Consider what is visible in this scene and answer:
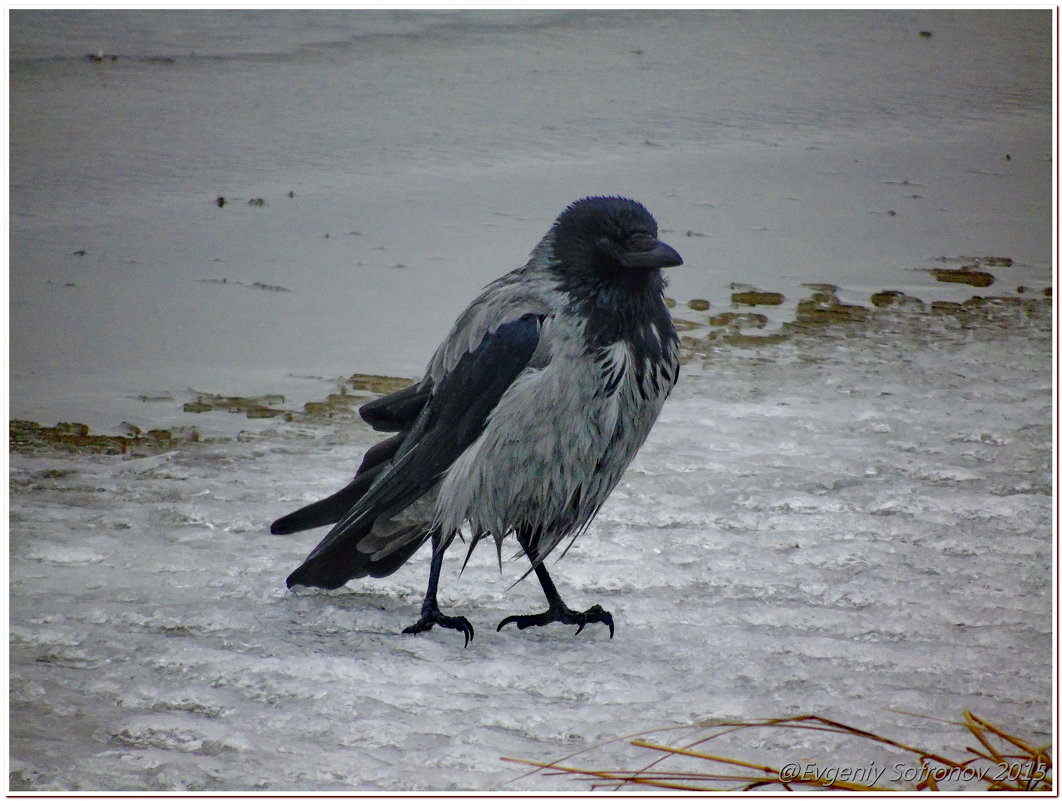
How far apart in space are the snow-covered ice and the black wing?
0.73 ft

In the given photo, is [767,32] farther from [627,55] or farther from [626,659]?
[626,659]

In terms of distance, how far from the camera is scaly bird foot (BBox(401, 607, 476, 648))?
2.19 meters

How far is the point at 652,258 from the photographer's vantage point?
197 cm

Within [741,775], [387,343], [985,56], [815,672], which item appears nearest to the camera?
[741,775]

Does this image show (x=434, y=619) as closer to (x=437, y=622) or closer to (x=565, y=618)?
(x=437, y=622)

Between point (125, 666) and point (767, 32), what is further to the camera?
point (767, 32)

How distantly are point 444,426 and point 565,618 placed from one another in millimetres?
465

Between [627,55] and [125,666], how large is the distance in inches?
74.6

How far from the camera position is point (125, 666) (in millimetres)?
2057

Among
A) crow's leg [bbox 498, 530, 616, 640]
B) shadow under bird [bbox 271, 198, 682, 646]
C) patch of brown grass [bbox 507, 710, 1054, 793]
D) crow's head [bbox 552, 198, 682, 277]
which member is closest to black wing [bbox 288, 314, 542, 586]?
shadow under bird [bbox 271, 198, 682, 646]

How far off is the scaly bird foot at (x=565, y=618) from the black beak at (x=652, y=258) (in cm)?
67

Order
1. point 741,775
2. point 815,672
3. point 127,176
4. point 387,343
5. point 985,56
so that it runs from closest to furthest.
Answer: point 741,775, point 815,672, point 985,56, point 127,176, point 387,343

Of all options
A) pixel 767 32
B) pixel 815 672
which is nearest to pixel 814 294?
pixel 767 32

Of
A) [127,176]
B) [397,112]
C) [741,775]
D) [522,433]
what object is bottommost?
[741,775]
